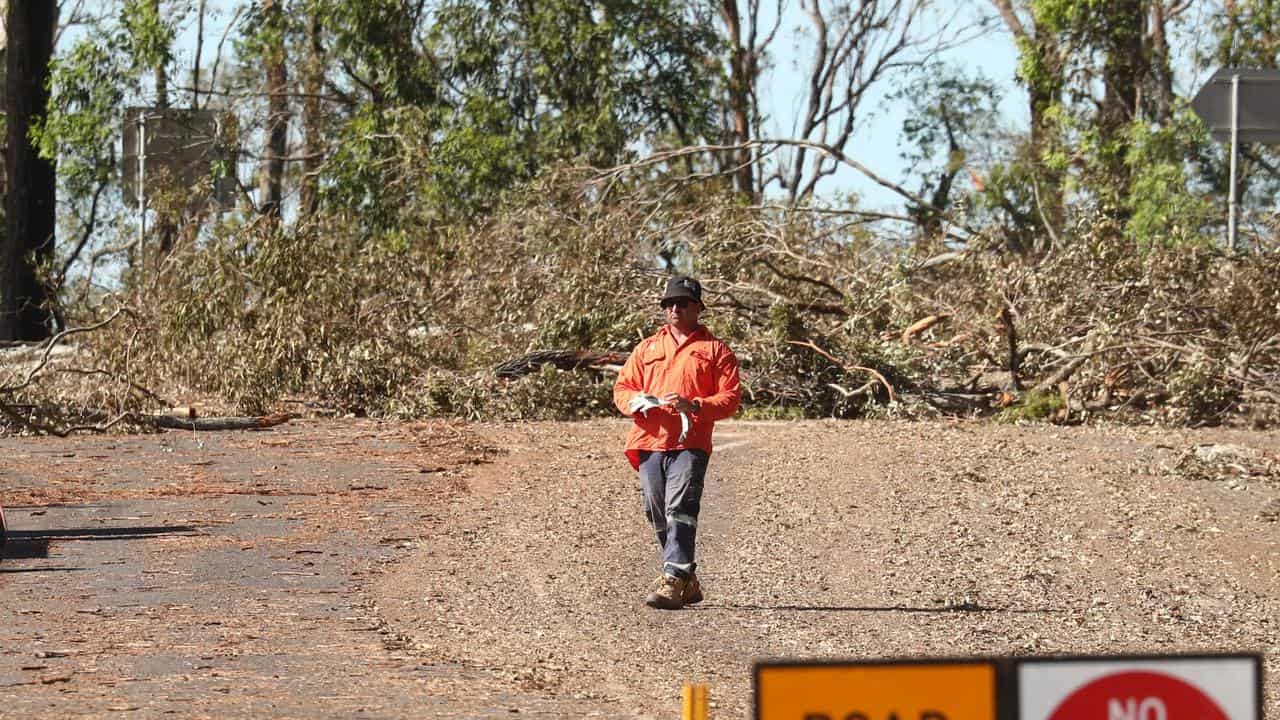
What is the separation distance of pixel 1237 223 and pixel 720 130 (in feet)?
40.3

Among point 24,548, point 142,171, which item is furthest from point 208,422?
point 142,171

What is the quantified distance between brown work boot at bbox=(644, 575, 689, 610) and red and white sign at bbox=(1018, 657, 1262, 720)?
19.0ft

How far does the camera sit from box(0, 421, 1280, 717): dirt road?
7.36 metres

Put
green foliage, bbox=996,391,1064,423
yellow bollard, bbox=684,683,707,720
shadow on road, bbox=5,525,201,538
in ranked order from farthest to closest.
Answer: green foliage, bbox=996,391,1064,423 < shadow on road, bbox=5,525,201,538 < yellow bollard, bbox=684,683,707,720

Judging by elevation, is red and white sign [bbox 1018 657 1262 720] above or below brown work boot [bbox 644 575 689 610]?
above

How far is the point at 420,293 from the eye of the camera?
19.8 meters

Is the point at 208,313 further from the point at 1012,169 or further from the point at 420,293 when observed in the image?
the point at 1012,169

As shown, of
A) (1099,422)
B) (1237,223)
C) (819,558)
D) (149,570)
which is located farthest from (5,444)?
(1237,223)

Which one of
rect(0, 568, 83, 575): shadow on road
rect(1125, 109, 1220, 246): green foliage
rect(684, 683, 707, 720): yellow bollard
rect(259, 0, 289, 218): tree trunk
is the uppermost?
rect(259, 0, 289, 218): tree trunk

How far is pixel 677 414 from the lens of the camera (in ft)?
29.0

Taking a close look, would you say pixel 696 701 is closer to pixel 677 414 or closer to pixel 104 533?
pixel 677 414

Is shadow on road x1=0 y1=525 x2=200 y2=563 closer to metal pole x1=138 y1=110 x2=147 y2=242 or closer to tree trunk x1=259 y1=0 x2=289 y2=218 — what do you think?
tree trunk x1=259 y1=0 x2=289 y2=218

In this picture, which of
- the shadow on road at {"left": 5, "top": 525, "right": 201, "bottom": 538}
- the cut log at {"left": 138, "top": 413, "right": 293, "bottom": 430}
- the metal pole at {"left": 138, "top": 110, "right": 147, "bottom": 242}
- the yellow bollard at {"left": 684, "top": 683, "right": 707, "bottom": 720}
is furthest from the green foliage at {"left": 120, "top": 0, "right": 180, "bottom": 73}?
the yellow bollard at {"left": 684, "top": 683, "right": 707, "bottom": 720}

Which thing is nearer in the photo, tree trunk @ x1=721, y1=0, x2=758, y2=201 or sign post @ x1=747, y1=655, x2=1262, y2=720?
sign post @ x1=747, y1=655, x2=1262, y2=720
